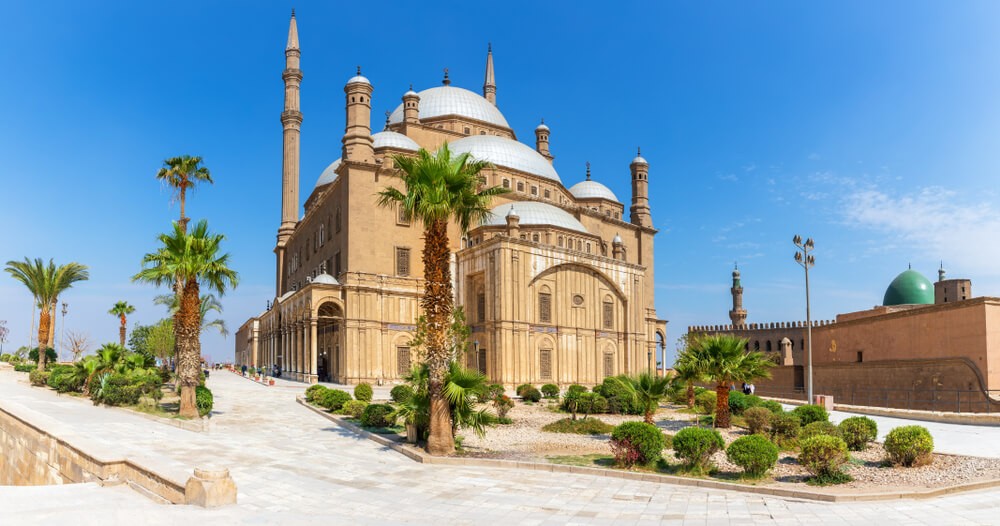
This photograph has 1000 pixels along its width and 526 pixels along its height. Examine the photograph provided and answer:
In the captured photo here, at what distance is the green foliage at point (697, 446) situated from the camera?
13758 mm

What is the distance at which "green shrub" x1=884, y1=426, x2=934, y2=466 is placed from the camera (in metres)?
14.4

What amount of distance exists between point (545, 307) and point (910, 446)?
93.0 ft

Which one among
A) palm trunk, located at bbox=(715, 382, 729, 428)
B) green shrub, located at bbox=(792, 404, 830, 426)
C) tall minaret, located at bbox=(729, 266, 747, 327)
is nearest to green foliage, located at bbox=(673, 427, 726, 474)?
green shrub, located at bbox=(792, 404, 830, 426)

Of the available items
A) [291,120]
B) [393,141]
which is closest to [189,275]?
[393,141]

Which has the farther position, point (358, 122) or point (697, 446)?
point (358, 122)

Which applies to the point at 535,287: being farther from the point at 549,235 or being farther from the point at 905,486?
the point at 905,486

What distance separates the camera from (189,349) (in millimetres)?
22625

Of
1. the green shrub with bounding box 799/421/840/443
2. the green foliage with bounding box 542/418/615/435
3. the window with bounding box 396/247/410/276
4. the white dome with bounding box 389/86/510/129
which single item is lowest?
the green foliage with bounding box 542/418/615/435

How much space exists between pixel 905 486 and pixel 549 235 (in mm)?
33351

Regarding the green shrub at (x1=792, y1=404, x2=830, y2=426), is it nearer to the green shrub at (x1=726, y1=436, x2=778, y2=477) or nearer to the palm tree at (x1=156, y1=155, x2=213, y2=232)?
the green shrub at (x1=726, y1=436, x2=778, y2=477)

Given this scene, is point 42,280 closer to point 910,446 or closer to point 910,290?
point 910,446

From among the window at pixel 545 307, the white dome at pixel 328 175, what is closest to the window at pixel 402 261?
the window at pixel 545 307

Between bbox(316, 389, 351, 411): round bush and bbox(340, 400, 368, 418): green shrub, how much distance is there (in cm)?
23

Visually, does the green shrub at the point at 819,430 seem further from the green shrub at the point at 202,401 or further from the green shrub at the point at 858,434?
the green shrub at the point at 202,401
